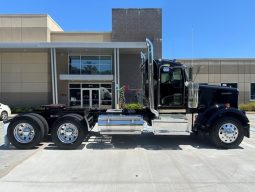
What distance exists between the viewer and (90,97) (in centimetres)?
3725

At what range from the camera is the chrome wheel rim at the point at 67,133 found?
35.6 feet

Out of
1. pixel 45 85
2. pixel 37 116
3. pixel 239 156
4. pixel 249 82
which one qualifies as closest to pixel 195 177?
pixel 239 156

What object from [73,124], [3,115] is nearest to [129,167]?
[73,124]

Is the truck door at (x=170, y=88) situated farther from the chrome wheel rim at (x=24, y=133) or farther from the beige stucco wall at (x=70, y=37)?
the beige stucco wall at (x=70, y=37)

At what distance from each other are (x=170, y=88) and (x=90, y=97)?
86.1 feet

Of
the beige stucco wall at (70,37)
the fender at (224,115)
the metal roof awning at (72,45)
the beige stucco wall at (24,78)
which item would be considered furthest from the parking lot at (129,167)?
the beige stucco wall at (70,37)

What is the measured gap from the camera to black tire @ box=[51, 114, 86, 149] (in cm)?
1077

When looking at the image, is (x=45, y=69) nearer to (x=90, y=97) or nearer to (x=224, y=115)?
(x=90, y=97)

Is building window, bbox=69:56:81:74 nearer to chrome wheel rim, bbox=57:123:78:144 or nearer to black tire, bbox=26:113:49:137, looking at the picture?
black tire, bbox=26:113:49:137

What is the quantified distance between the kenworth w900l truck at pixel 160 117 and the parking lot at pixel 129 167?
45 centimetres

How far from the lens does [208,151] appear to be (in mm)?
10484

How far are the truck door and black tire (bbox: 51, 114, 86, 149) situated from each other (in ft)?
8.49

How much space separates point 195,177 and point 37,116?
19.0 feet

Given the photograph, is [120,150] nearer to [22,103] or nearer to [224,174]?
[224,174]
